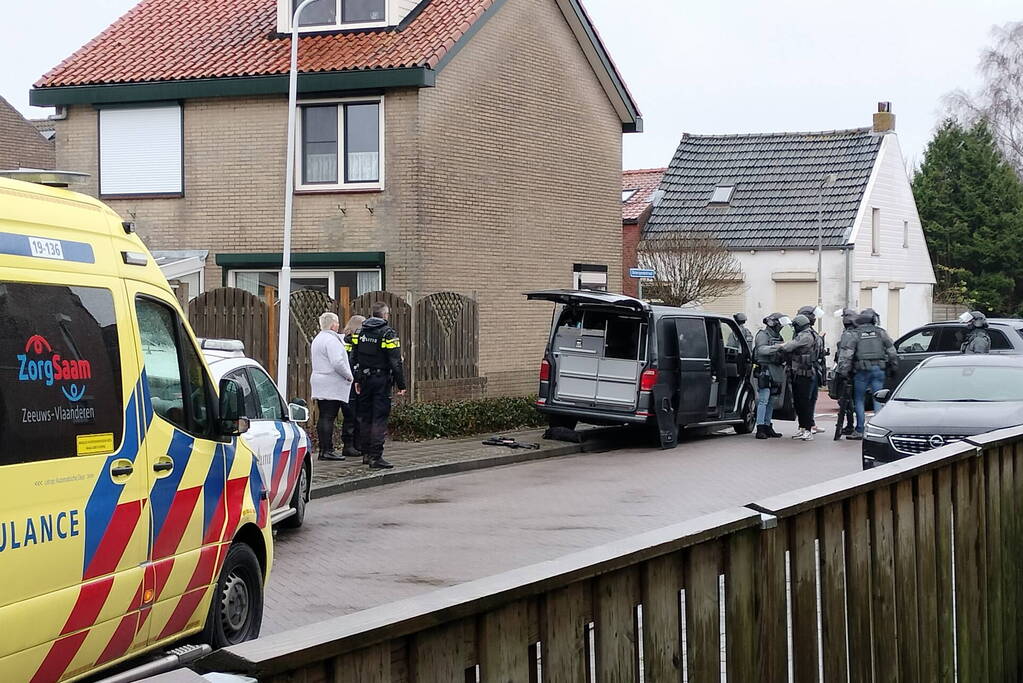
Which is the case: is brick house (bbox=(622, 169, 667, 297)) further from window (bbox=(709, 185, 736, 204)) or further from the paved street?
the paved street

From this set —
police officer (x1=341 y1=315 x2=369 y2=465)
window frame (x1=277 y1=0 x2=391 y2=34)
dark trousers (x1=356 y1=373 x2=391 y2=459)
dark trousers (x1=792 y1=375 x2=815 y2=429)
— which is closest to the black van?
dark trousers (x1=792 y1=375 x2=815 y2=429)

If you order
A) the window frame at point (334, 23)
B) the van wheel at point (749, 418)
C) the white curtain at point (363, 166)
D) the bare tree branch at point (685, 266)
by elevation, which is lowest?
the van wheel at point (749, 418)

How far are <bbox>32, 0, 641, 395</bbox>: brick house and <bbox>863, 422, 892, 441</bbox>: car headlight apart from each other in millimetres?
10738

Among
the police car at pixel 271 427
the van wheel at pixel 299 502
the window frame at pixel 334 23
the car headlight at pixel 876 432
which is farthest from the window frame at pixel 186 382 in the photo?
the window frame at pixel 334 23

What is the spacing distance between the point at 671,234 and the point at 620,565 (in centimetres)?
3627

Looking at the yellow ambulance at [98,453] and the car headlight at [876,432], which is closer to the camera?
the yellow ambulance at [98,453]

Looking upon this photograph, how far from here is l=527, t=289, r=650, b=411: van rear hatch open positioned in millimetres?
19312

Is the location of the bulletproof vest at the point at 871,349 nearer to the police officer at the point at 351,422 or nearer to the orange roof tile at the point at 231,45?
the police officer at the point at 351,422

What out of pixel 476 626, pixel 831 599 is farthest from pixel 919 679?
pixel 476 626

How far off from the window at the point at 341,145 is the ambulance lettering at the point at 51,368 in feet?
60.4

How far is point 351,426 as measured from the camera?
1717cm

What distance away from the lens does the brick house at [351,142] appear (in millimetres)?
23406

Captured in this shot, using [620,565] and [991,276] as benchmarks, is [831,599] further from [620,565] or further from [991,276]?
[991,276]

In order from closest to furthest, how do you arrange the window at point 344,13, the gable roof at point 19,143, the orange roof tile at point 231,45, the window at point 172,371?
1. the window at point 172,371
2. the orange roof tile at point 231,45
3. the window at point 344,13
4. the gable roof at point 19,143
